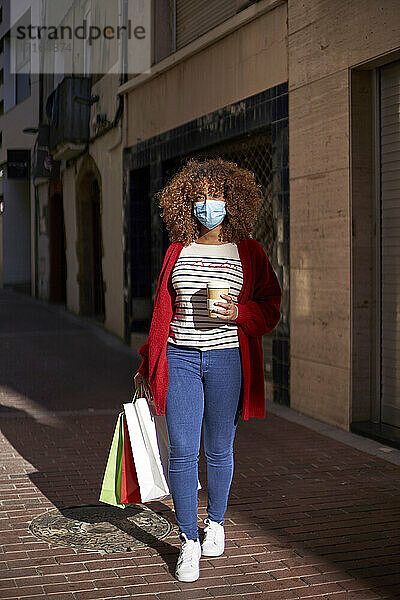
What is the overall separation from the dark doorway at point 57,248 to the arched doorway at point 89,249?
3262 mm

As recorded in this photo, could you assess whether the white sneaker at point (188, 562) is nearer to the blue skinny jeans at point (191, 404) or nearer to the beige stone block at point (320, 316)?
the blue skinny jeans at point (191, 404)

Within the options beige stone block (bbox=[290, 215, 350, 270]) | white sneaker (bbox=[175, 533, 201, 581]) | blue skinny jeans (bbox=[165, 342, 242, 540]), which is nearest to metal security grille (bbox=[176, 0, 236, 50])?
beige stone block (bbox=[290, 215, 350, 270])

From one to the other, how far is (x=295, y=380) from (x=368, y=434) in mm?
1374

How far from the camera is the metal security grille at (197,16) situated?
35.9 ft

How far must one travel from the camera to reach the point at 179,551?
457 centimetres

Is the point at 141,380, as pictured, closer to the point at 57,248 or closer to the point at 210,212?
the point at 210,212

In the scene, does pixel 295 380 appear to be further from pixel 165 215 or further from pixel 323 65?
pixel 165 215

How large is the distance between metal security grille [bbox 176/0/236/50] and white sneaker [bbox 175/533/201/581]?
7.79 metres

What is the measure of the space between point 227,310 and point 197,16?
29.1 feet

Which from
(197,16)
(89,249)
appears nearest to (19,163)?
(89,249)

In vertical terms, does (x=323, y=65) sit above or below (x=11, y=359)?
above

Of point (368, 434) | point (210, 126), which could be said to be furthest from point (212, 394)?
point (210, 126)

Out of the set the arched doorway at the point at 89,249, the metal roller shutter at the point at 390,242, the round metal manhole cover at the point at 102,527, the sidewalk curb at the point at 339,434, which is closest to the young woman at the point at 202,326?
the round metal manhole cover at the point at 102,527

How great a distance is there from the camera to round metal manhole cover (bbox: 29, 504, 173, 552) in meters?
4.75
